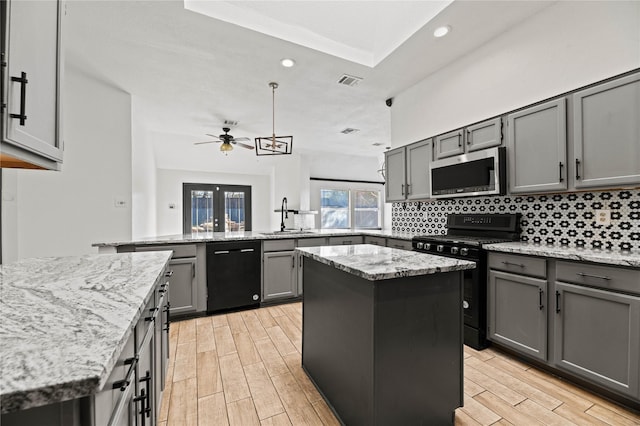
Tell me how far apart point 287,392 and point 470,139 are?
2.79 meters

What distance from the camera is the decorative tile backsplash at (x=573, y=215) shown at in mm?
2012

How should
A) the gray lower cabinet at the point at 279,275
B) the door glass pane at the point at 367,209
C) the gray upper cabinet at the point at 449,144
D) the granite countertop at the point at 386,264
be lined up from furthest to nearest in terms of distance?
the door glass pane at the point at 367,209 < the gray lower cabinet at the point at 279,275 < the gray upper cabinet at the point at 449,144 < the granite countertop at the point at 386,264

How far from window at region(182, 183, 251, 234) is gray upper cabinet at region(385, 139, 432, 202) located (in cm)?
476

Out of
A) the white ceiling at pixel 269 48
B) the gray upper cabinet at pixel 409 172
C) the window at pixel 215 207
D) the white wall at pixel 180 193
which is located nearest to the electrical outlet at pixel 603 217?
the gray upper cabinet at pixel 409 172

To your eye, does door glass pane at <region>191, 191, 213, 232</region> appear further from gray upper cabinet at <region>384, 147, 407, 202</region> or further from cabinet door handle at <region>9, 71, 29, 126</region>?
cabinet door handle at <region>9, 71, 29, 126</region>

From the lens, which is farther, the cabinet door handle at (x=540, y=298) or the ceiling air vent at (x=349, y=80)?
the ceiling air vent at (x=349, y=80)

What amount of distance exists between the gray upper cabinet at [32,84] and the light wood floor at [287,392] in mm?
1563

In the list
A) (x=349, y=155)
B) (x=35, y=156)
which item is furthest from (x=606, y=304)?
(x=349, y=155)

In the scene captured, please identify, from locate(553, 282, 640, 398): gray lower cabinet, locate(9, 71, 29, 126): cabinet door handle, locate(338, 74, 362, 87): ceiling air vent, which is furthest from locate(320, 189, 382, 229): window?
locate(9, 71, 29, 126): cabinet door handle

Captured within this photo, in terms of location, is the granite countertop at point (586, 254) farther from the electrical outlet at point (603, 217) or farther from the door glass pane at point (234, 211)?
the door glass pane at point (234, 211)

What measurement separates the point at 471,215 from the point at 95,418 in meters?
3.29

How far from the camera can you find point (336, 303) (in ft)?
5.46

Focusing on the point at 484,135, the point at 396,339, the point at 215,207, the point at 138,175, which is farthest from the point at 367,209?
the point at 396,339

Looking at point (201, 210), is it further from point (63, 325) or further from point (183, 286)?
point (63, 325)
